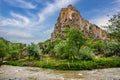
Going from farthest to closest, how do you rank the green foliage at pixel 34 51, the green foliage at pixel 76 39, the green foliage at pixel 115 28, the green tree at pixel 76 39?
the green foliage at pixel 34 51 < the green foliage at pixel 76 39 < the green tree at pixel 76 39 < the green foliage at pixel 115 28

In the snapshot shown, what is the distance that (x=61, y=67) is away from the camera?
75.8 meters

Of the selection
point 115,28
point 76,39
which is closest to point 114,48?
point 115,28

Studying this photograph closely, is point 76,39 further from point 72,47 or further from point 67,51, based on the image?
point 67,51

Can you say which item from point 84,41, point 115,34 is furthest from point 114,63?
point 115,34

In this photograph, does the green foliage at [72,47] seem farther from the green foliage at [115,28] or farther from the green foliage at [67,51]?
the green foliage at [115,28]

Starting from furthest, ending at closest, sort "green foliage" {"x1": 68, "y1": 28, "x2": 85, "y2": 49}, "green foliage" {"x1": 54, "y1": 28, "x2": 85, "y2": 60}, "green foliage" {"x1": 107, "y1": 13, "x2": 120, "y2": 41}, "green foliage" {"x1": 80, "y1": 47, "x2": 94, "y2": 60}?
"green foliage" {"x1": 68, "y1": 28, "x2": 85, "y2": 49}
"green foliage" {"x1": 54, "y1": 28, "x2": 85, "y2": 60}
"green foliage" {"x1": 80, "y1": 47, "x2": 94, "y2": 60}
"green foliage" {"x1": 107, "y1": 13, "x2": 120, "y2": 41}

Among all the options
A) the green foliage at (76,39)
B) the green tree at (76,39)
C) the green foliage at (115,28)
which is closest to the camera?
the green foliage at (115,28)

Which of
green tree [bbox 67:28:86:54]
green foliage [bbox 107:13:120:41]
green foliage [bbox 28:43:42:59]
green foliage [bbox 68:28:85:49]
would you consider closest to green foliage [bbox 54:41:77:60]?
green tree [bbox 67:28:86:54]

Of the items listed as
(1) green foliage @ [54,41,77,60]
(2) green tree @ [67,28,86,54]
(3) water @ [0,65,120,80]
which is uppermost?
(2) green tree @ [67,28,86,54]

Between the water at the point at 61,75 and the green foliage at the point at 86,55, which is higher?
the green foliage at the point at 86,55

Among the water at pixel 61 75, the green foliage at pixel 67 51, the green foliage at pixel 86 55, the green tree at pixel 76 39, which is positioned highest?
the green tree at pixel 76 39

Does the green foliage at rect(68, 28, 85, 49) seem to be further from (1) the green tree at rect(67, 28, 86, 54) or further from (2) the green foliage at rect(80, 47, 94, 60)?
(2) the green foliage at rect(80, 47, 94, 60)

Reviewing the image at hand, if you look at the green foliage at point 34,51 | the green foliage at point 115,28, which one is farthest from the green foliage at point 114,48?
the green foliage at point 34,51

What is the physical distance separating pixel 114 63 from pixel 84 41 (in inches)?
1001
